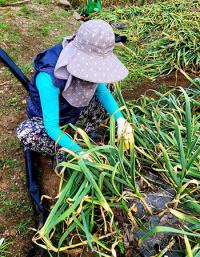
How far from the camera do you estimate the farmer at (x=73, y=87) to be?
1888 millimetres

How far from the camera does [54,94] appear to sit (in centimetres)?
209

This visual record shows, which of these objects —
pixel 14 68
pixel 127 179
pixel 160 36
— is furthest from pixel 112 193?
pixel 160 36

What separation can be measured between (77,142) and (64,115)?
0.28m

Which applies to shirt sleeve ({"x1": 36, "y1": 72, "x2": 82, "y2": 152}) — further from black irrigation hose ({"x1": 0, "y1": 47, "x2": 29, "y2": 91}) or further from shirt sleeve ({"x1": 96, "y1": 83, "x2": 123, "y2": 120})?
black irrigation hose ({"x1": 0, "y1": 47, "x2": 29, "y2": 91})

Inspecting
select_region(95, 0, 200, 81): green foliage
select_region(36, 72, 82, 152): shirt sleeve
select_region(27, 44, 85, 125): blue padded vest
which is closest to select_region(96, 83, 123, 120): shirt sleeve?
select_region(27, 44, 85, 125): blue padded vest

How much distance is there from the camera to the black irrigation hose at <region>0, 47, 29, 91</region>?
3155mm

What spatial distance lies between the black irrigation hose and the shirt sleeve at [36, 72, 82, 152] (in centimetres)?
105

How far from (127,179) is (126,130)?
39cm

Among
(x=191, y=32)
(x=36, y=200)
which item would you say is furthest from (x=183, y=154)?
(x=191, y=32)

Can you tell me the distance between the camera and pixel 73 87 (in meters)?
2.10

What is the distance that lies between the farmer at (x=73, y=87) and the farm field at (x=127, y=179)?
12 cm

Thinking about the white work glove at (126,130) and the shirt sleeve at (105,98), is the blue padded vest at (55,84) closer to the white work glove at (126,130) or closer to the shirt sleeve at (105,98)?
the shirt sleeve at (105,98)

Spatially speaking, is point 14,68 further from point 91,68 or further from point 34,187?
point 91,68

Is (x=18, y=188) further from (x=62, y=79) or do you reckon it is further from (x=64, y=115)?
(x=62, y=79)
